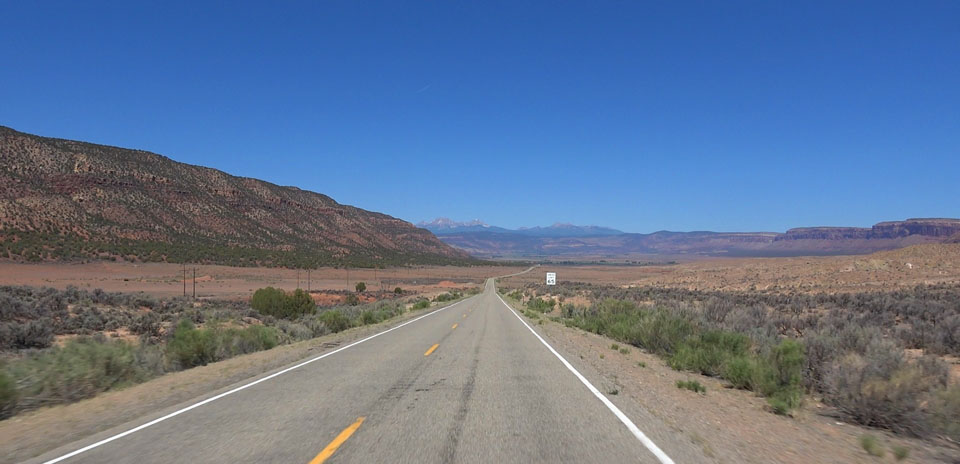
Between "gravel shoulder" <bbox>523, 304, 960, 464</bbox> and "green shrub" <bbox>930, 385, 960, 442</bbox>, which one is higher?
"green shrub" <bbox>930, 385, 960, 442</bbox>

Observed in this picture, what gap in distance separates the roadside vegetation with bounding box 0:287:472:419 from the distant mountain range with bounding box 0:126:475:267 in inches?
1751

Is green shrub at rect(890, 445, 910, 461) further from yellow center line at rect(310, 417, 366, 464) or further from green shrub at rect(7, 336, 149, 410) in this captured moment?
green shrub at rect(7, 336, 149, 410)

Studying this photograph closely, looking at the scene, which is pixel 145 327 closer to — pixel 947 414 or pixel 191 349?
pixel 191 349

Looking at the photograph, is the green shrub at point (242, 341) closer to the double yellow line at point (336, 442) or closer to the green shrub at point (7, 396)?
the green shrub at point (7, 396)

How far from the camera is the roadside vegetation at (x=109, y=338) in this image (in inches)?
384

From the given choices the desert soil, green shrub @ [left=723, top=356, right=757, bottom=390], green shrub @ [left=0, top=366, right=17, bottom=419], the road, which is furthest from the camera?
the desert soil

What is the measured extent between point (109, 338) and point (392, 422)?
1712 centimetres

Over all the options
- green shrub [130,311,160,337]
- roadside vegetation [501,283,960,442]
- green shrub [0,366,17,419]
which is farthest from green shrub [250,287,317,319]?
green shrub [0,366,17,419]

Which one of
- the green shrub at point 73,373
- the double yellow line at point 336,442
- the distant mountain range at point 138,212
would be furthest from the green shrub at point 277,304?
the distant mountain range at point 138,212

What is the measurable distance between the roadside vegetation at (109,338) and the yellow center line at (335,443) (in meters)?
5.23

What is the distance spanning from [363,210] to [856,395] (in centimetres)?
19189

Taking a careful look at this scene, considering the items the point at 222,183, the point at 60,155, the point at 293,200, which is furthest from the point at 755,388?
the point at 293,200

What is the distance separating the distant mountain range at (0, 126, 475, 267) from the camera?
236 ft

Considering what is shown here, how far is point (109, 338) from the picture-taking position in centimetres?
2017
